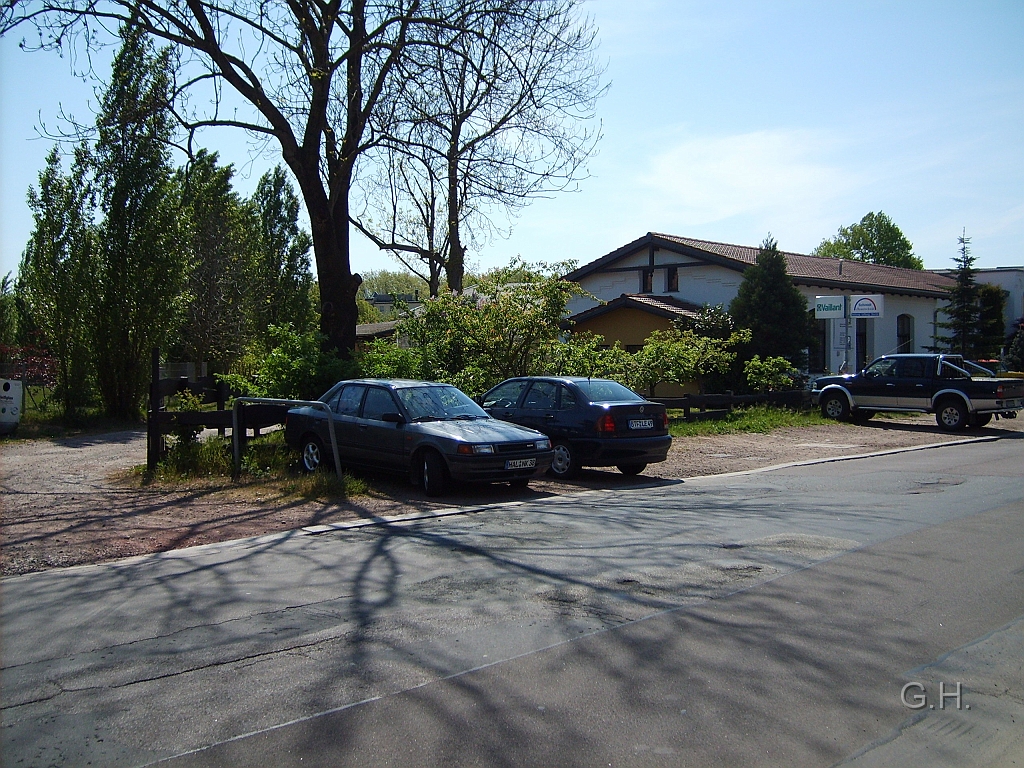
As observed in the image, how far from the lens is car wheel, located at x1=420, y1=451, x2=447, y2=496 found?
458 inches

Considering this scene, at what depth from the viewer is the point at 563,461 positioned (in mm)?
13789

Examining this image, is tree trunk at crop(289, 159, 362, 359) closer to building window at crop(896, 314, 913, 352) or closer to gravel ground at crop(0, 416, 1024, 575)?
gravel ground at crop(0, 416, 1024, 575)

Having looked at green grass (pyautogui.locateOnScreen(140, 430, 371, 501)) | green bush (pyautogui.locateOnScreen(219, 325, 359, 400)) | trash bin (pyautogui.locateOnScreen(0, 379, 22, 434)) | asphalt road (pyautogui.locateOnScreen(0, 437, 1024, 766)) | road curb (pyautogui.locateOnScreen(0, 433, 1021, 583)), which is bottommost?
asphalt road (pyautogui.locateOnScreen(0, 437, 1024, 766))

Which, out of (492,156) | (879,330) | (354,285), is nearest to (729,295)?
(879,330)

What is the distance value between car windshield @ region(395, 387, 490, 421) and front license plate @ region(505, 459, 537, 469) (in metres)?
1.26

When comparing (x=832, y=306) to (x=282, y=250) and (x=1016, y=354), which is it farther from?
(x=282, y=250)

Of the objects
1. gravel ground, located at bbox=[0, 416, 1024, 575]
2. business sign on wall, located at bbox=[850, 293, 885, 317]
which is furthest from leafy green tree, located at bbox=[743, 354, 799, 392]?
gravel ground, located at bbox=[0, 416, 1024, 575]

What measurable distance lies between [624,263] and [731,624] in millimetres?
30421

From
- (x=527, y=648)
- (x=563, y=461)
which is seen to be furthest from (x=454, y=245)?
(x=527, y=648)

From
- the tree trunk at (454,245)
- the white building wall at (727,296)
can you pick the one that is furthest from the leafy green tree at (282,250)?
the tree trunk at (454,245)

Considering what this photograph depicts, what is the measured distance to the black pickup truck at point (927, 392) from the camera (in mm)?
21594

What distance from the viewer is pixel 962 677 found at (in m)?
5.04

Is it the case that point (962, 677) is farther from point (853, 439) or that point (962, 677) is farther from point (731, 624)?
point (853, 439)

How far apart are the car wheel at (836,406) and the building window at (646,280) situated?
1112 centimetres
